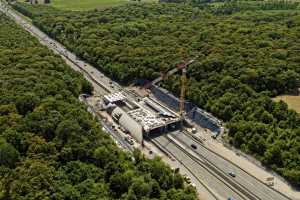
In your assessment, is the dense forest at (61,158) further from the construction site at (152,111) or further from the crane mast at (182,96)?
the crane mast at (182,96)

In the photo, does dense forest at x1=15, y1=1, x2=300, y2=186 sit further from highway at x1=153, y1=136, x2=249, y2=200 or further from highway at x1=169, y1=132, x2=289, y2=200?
highway at x1=153, y1=136, x2=249, y2=200

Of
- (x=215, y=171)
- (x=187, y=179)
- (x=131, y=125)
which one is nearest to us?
(x=187, y=179)

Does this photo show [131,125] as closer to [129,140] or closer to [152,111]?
[129,140]

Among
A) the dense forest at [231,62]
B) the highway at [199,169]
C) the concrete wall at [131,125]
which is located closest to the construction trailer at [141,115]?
the concrete wall at [131,125]

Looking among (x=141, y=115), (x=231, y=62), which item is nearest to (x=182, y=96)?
(x=141, y=115)

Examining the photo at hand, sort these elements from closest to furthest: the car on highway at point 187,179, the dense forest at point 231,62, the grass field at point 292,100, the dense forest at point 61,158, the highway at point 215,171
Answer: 1. the dense forest at point 61,158
2. the highway at point 215,171
3. the car on highway at point 187,179
4. the dense forest at point 231,62
5. the grass field at point 292,100

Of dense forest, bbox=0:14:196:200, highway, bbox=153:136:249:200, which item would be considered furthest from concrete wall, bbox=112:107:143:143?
dense forest, bbox=0:14:196:200
